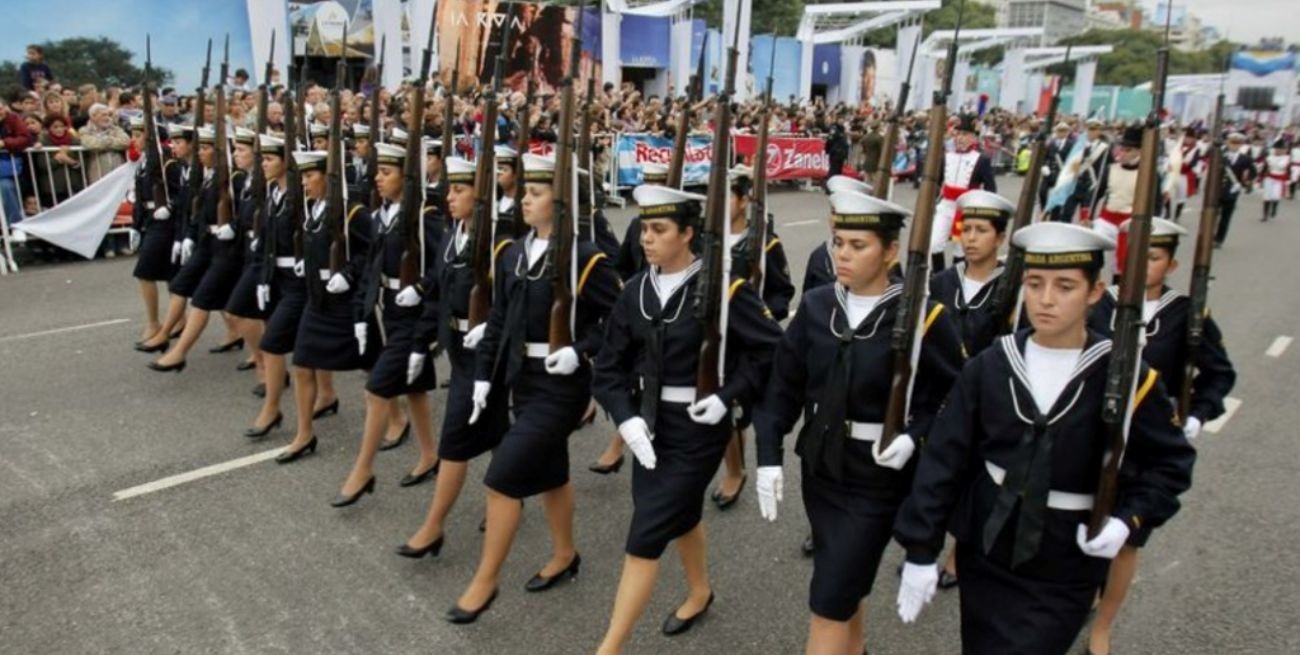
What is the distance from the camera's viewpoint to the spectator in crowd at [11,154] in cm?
1079

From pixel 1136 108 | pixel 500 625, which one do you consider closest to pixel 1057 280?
pixel 500 625

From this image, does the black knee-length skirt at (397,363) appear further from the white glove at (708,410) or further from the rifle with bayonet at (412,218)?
the white glove at (708,410)

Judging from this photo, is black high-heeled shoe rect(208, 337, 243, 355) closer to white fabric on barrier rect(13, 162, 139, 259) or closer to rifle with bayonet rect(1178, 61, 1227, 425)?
white fabric on barrier rect(13, 162, 139, 259)

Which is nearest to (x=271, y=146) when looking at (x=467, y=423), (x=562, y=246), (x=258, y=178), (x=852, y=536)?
(x=258, y=178)

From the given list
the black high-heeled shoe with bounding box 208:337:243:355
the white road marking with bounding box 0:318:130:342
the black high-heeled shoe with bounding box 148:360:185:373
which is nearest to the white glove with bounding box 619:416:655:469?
the black high-heeled shoe with bounding box 148:360:185:373

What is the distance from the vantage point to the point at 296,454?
5.67m

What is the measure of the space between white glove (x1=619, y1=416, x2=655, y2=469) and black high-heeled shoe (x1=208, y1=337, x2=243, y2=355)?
5.68 metres

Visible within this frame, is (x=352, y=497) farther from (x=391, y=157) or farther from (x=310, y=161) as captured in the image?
(x=310, y=161)

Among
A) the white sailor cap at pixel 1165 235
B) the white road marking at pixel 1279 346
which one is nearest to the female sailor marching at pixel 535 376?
the white sailor cap at pixel 1165 235

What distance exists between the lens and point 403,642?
384 centimetres

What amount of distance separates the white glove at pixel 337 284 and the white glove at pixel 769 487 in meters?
3.13

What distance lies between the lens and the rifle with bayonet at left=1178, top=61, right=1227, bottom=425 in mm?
3877

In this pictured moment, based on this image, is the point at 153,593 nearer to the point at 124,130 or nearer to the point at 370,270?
the point at 370,270

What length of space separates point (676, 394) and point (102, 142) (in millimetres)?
10578
